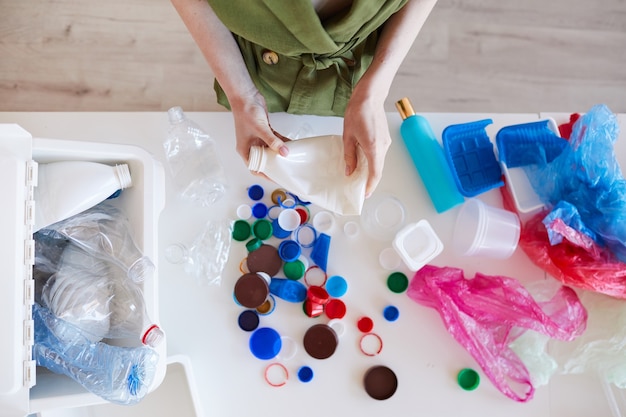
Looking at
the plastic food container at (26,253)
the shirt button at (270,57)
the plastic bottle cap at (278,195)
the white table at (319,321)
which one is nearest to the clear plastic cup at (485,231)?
the white table at (319,321)

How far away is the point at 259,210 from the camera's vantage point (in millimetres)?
982

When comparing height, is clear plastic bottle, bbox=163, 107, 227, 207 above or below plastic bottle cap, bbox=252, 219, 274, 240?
above

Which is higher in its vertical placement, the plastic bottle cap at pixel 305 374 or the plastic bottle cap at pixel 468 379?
the plastic bottle cap at pixel 468 379

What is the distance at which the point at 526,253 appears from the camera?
101 centimetres

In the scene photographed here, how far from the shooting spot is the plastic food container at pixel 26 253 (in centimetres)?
63

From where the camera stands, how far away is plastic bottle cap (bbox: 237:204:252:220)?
38.4 inches

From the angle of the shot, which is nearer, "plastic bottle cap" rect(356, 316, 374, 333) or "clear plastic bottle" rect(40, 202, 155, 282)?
"clear plastic bottle" rect(40, 202, 155, 282)

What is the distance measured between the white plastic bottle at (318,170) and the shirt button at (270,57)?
167mm

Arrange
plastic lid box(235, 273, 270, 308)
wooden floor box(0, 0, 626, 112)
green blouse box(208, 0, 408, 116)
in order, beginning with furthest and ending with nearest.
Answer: wooden floor box(0, 0, 626, 112), plastic lid box(235, 273, 270, 308), green blouse box(208, 0, 408, 116)

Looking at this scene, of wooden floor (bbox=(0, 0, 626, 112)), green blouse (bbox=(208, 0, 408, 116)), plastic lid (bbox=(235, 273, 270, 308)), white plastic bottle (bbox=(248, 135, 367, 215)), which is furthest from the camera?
wooden floor (bbox=(0, 0, 626, 112))

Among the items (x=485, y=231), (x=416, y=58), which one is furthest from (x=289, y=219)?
(x=416, y=58)

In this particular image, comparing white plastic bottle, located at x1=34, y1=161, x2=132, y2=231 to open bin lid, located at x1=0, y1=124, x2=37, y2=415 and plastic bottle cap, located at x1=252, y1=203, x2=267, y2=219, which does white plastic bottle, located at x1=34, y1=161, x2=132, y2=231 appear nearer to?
open bin lid, located at x1=0, y1=124, x2=37, y2=415

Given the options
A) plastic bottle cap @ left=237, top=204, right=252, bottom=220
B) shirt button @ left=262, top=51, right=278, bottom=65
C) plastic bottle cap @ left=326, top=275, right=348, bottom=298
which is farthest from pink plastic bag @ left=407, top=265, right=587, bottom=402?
shirt button @ left=262, top=51, right=278, bottom=65

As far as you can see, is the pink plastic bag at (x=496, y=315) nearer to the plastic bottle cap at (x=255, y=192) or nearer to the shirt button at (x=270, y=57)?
the plastic bottle cap at (x=255, y=192)
